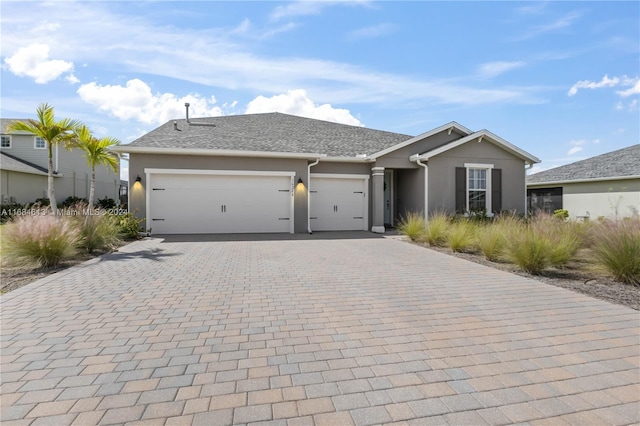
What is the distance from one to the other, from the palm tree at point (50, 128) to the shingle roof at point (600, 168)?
24.5 metres

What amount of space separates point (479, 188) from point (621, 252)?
29.3 ft

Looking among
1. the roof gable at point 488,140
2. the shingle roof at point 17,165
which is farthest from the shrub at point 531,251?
the shingle roof at point 17,165

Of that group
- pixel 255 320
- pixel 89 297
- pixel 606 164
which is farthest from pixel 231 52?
pixel 606 164

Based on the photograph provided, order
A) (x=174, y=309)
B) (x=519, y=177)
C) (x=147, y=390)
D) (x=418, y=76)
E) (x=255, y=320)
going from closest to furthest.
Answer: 1. (x=147, y=390)
2. (x=255, y=320)
3. (x=174, y=309)
4. (x=418, y=76)
5. (x=519, y=177)

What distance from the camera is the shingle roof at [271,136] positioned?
1345 cm

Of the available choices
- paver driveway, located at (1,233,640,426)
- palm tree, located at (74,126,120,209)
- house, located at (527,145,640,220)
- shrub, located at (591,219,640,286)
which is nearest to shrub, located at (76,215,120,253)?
palm tree, located at (74,126,120,209)

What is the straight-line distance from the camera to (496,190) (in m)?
14.5

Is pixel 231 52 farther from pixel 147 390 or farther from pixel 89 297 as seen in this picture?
pixel 147 390

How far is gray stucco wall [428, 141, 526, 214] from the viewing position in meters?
13.9

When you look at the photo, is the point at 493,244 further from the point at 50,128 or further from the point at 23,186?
the point at 23,186

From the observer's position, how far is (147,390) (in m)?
2.55

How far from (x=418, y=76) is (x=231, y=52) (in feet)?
22.8

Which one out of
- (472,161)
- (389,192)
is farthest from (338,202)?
(472,161)

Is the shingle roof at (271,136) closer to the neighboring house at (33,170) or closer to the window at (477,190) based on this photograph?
the window at (477,190)
